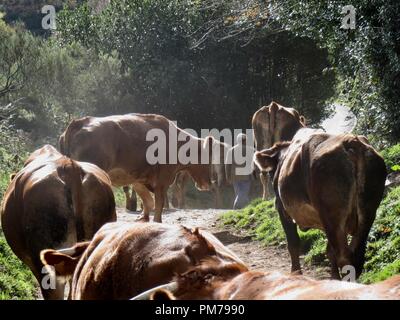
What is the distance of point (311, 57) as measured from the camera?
89.4ft

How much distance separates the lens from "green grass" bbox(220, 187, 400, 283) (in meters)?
7.98

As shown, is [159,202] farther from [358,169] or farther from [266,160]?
[358,169]

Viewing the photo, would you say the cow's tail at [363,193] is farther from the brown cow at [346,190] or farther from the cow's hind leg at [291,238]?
the cow's hind leg at [291,238]

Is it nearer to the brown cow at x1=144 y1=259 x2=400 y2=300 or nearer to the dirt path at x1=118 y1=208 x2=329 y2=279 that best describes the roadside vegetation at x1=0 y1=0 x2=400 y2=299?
the dirt path at x1=118 y1=208 x2=329 y2=279

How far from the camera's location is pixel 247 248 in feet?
37.9

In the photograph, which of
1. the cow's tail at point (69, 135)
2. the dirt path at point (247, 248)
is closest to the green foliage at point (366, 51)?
the dirt path at point (247, 248)

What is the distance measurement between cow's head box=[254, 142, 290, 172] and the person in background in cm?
822

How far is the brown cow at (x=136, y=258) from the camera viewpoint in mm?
3832

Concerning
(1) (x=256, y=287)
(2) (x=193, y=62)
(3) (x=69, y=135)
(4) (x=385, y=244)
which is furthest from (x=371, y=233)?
(2) (x=193, y=62)

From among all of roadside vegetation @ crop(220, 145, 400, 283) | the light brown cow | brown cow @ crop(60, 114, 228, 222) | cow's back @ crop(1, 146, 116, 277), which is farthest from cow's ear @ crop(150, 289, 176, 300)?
brown cow @ crop(60, 114, 228, 222)

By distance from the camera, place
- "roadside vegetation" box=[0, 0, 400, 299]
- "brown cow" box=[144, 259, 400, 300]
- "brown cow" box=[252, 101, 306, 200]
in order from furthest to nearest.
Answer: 1. "roadside vegetation" box=[0, 0, 400, 299]
2. "brown cow" box=[252, 101, 306, 200]
3. "brown cow" box=[144, 259, 400, 300]

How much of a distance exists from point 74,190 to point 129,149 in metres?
6.67
